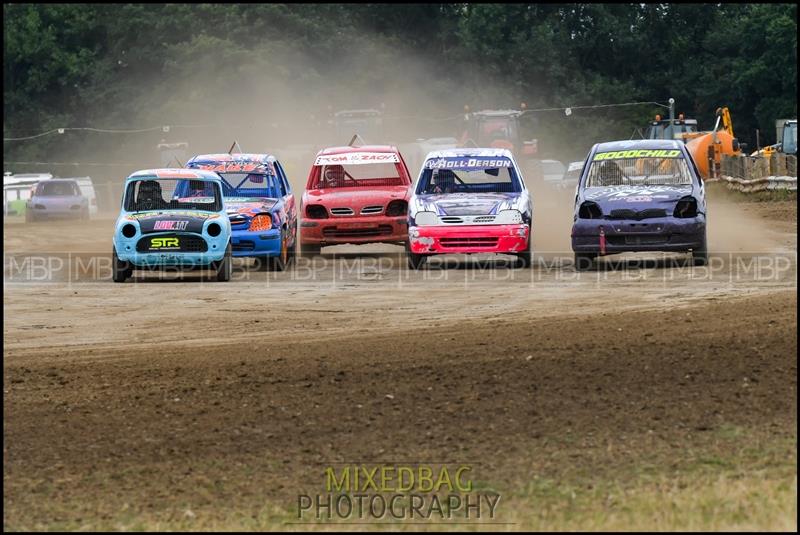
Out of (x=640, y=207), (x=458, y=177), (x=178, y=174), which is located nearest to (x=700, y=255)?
(x=640, y=207)

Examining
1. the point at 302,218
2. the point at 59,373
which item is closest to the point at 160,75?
the point at 302,218

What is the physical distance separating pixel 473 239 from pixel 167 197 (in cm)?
430

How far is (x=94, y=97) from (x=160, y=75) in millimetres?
3700

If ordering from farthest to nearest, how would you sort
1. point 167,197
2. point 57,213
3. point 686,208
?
point 57,213
point 167,197
point 686,208

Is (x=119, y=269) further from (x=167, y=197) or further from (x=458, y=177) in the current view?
(x=458, y=177)

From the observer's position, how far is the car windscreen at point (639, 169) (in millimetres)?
19516

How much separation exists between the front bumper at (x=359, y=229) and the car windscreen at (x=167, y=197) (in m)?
2.08

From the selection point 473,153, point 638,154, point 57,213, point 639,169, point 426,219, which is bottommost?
point 426,219

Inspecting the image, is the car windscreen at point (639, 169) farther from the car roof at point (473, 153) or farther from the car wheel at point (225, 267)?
the car wheel at point (225, 267)

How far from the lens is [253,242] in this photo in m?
20.2

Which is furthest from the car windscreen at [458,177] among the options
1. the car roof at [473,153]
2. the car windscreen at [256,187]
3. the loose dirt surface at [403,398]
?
the loose dirt surface at [403,398]

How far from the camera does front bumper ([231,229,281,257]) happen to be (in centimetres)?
2023

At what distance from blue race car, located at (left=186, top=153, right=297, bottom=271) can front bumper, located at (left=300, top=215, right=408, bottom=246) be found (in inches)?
19.9

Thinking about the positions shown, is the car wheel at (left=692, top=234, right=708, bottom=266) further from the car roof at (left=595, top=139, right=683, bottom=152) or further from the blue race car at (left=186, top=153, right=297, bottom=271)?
the blue race car at (left=186, top=153, right=297, bottom=271)
